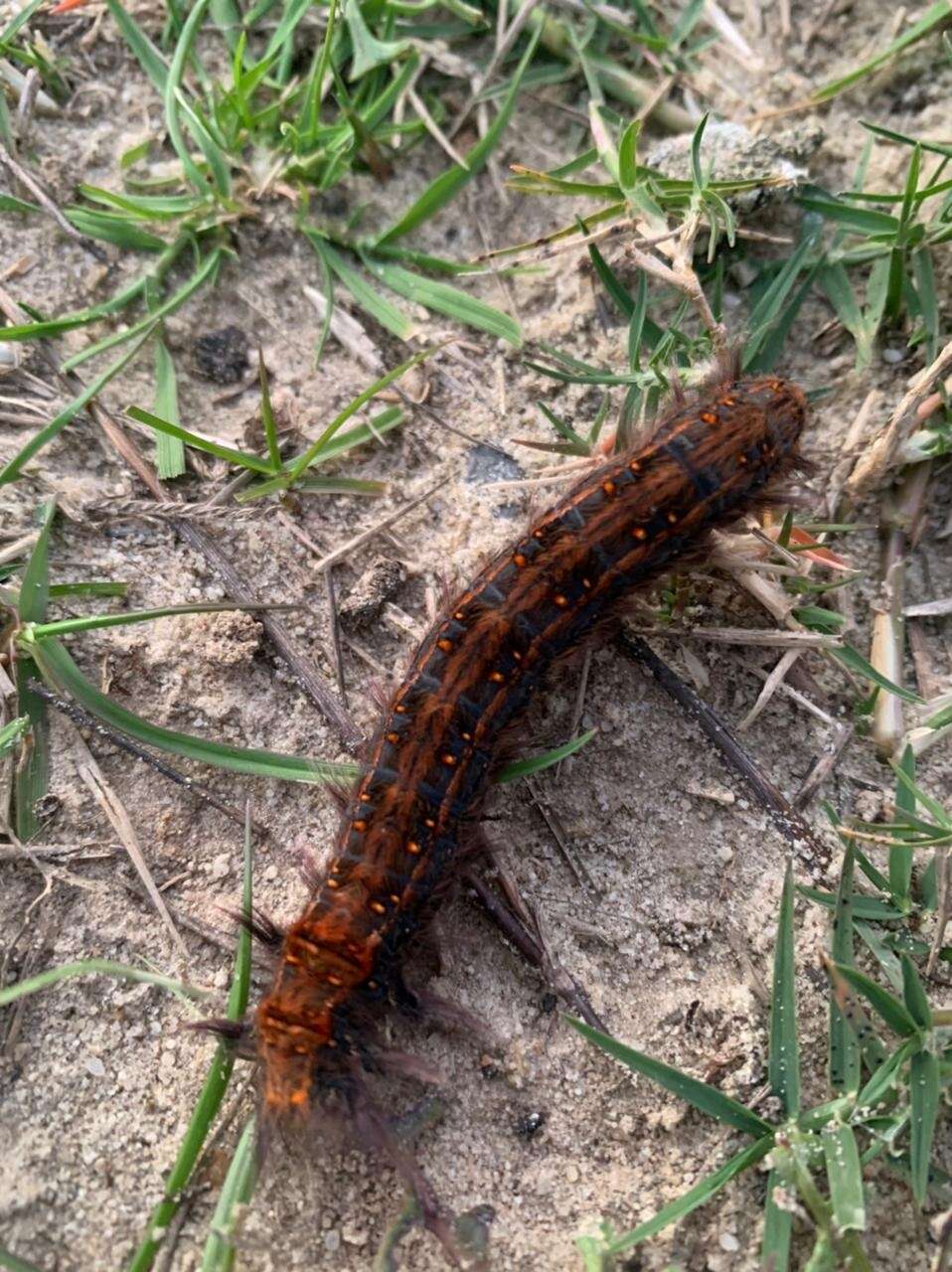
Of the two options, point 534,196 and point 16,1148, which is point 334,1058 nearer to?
point 16,1148

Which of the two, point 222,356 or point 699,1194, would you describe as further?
point 222,356

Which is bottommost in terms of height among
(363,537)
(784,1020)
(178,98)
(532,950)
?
(784,1020)

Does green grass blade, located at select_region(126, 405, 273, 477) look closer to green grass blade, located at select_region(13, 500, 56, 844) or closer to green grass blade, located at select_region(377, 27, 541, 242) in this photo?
green grass blade, located at select_region(13, 500, 56, 844)

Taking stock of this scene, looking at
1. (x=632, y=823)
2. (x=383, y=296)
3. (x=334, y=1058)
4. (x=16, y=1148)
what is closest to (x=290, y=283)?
(x=383, y=296)

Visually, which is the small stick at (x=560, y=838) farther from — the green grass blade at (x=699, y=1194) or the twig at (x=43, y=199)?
the twig at (x=43, y=199)

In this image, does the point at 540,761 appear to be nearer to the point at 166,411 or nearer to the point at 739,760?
the point at 739,760

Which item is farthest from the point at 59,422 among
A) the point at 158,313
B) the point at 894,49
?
the point at 894,49
